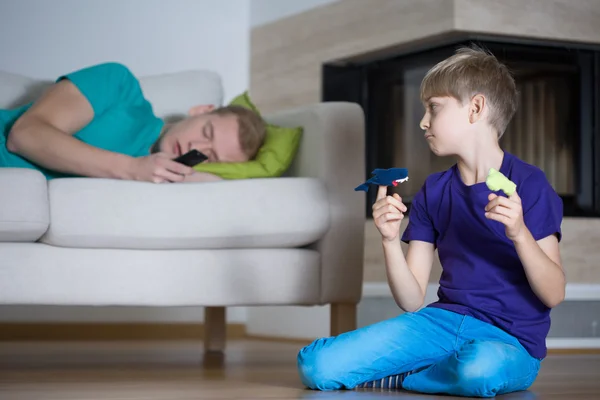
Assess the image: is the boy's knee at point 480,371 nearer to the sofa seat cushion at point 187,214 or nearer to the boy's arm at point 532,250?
the boy's arm at point 532,250

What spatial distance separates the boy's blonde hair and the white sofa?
0.51 m

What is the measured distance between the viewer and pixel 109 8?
146 inches

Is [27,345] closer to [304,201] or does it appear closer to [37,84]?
[37,84]

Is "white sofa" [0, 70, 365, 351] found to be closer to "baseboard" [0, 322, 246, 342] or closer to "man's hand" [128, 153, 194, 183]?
"man's hand" [128, 153, 194, 183]

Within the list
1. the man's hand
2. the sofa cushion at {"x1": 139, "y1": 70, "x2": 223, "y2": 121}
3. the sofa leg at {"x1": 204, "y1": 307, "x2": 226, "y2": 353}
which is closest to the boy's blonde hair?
the man's hand

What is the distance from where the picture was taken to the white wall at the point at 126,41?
354cm

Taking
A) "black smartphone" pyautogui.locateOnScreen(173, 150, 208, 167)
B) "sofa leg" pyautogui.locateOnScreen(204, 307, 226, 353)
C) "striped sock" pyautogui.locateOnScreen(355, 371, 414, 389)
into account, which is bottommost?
"sofa leg" pyautogui.locateOnScreen(204, 307, 226, 353)

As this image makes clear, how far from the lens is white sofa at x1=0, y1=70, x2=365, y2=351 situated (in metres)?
1.91

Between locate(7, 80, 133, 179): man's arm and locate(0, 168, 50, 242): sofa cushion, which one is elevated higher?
locate(7, 80, 133, 179): man's arm

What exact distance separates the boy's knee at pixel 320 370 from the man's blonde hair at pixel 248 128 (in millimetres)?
815

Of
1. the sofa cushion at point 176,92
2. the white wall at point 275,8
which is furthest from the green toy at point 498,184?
the white wall at point 275,8

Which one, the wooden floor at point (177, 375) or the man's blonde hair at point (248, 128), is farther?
the man's blonde hair at point (248, 128)

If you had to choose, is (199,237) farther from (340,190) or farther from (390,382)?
(390,382)

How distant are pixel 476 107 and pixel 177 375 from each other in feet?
2.60
